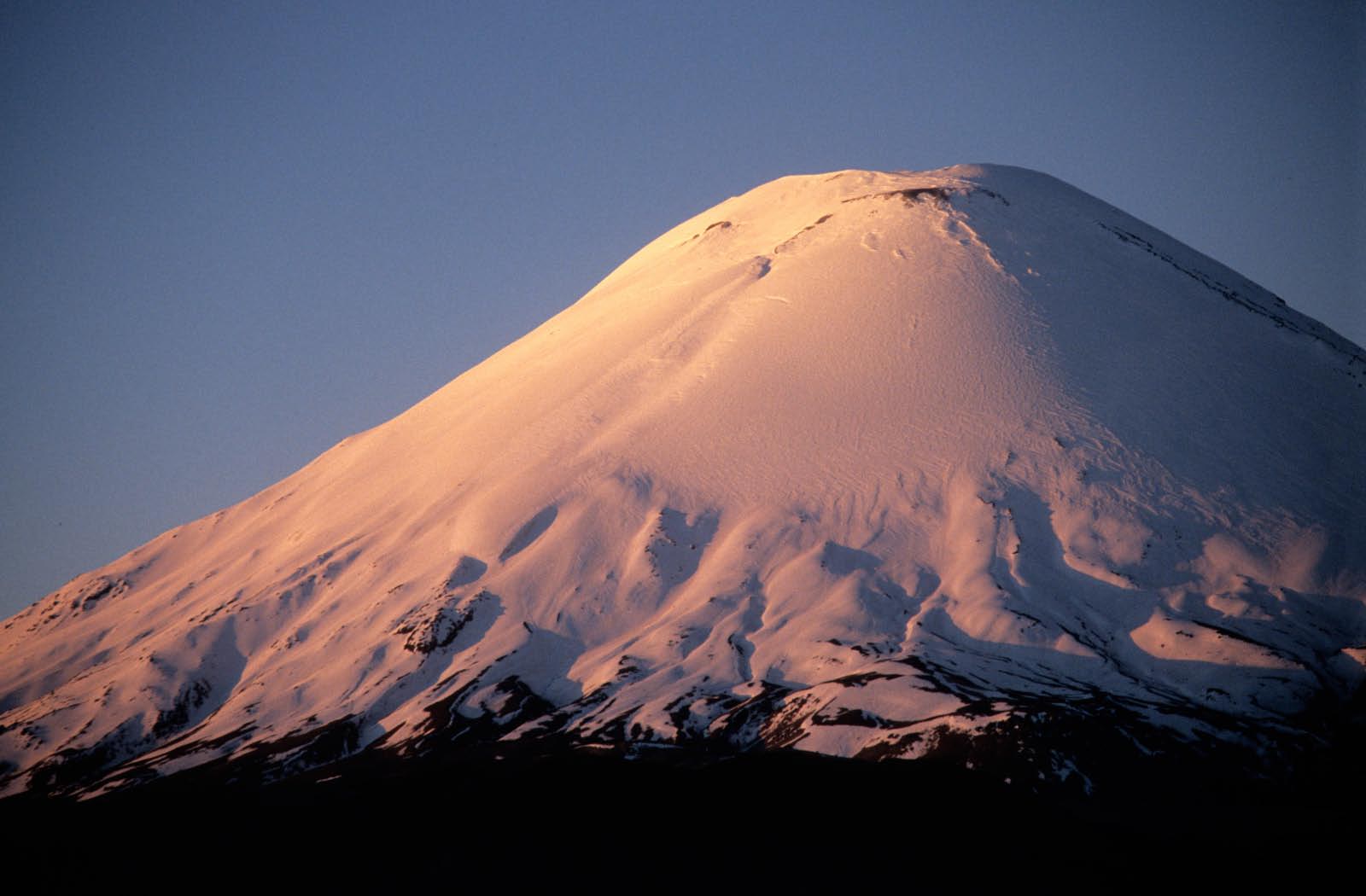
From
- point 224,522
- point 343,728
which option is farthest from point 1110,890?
point 224,522

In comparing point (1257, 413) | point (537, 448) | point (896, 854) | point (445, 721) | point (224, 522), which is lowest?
point (896, 854)

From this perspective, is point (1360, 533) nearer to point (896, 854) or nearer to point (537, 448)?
point (896, 854)

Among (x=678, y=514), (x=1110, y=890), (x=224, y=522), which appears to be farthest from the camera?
(x=224, y=522)

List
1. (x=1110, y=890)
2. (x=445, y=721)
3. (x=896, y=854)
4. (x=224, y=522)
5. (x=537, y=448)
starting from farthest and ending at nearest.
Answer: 1. (x=224, y=522)
2. (x=537, y=448)
3. (x=445, y=721)
4. (x=896, y=854)
5. (x=1110, y=890)

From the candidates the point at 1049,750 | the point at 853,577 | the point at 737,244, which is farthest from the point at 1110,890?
the point at 737,244

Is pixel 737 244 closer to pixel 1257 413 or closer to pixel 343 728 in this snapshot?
pixel 1257 413

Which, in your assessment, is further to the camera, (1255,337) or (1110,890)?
(1255,337)

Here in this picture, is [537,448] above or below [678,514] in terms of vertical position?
above
